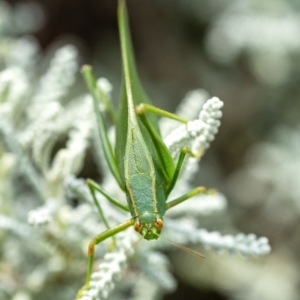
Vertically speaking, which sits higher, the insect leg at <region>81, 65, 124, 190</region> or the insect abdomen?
the insect leg at <region>81, 65, 124, 190</region>

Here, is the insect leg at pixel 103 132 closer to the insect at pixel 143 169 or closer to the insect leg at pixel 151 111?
the insect at pixel 143 169

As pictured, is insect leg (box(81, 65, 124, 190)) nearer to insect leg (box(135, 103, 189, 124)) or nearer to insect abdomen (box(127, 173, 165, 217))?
insect abdomen (box(127, 173, 165, 217))

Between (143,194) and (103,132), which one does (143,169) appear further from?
(103,132)

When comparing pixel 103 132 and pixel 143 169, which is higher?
pixel 103 132

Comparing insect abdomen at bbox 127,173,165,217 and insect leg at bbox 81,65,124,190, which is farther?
insect leg at bbox 81,65,124,190

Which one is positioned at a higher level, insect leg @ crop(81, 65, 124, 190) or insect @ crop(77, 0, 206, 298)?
insect leg @ crop(81, 65, 124, 190)

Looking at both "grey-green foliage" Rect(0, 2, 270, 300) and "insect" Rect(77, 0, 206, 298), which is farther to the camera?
"grey-green foliage" Rect(0, 2, 270, 300)

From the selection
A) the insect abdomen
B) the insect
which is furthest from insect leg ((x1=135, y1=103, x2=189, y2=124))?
the insect abdomen

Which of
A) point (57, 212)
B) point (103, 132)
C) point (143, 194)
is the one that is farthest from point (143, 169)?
point (57, 212)

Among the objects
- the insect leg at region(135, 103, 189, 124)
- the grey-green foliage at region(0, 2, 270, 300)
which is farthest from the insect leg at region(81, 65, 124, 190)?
the insect leg at region(135, 103, 189, 124)

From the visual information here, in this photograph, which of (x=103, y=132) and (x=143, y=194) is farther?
(x=103, y=132)

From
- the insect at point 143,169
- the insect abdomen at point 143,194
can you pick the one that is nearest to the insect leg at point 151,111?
the insect at point 143,169

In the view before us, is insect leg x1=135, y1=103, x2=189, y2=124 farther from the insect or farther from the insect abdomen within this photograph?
the insect abdomen
